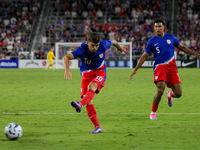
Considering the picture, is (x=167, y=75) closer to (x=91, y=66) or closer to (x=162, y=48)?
(x=162, y=48)

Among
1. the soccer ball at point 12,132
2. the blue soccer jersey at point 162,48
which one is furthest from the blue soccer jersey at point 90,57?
the soccer ball at point 12,132

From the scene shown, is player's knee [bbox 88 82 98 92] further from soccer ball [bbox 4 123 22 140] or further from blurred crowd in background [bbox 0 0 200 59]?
blurred crowd in background [bbox 0 0 200 59]

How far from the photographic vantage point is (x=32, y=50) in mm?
33344

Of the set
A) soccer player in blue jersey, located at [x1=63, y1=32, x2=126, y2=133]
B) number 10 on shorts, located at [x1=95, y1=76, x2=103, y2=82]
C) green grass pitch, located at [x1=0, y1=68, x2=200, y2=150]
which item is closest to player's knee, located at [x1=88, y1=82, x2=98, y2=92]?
soccer player in blue jersey, located at [x1=63, y1=32, x2=126, y2=133]

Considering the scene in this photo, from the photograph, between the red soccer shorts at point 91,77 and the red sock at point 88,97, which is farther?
the red soccer shorts at point 91,77

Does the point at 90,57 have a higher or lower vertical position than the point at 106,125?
higher

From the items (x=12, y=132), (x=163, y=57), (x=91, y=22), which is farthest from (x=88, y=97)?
(x=91, y=22)

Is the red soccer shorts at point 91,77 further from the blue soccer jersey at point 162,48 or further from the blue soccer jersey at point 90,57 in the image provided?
the blue soccer jersey at point 162,48

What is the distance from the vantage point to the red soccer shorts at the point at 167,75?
21.2 feet

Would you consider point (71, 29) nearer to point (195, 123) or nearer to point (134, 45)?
point (134, 45)

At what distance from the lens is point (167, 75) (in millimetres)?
6602

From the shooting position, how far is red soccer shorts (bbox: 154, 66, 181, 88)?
6.46m

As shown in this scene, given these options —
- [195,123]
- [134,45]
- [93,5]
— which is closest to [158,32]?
[195,123]

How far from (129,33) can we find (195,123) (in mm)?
28463
